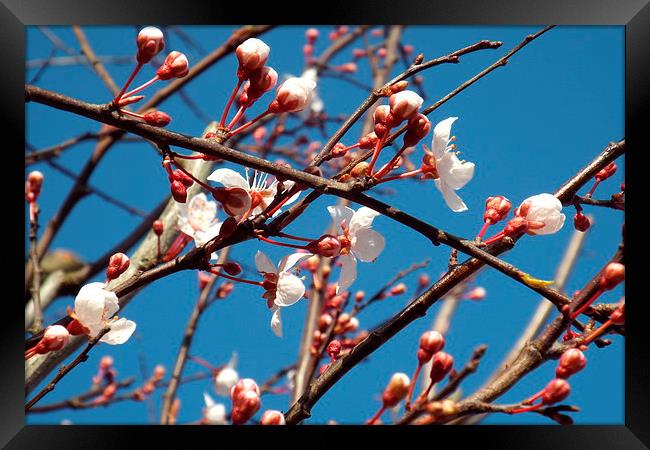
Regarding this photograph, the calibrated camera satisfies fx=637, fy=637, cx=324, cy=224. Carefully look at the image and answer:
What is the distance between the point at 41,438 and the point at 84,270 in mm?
610

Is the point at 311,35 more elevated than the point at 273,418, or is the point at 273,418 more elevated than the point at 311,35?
the point at 311,35

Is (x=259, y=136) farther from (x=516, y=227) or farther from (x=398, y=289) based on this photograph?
(x=516, y=227)

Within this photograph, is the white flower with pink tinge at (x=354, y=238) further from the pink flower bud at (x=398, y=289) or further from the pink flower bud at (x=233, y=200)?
the pink flower bud at (x=398, y=289)

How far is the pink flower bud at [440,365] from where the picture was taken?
2.69 ft

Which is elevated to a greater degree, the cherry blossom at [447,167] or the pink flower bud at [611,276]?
the cherry blossom at [447,167]

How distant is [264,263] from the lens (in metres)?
0.99

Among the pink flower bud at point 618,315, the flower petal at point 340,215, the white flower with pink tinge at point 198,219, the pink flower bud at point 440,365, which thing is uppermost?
the white flower with pink tinge at point 198,219

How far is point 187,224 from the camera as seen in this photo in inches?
48.0

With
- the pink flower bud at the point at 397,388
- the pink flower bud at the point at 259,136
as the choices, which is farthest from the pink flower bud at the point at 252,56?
the pink flower bud at the point at 259,136
